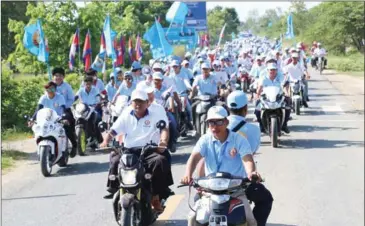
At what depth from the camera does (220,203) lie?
5.05 meters

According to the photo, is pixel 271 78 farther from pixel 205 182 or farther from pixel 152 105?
pixel 205 182

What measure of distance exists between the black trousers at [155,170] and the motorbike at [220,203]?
5.17 ft

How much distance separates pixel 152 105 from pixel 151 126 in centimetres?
38

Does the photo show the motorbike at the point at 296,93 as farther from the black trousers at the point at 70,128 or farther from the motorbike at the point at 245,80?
the black trousers at the point at 70,128

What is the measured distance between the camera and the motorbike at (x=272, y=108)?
12875 mm

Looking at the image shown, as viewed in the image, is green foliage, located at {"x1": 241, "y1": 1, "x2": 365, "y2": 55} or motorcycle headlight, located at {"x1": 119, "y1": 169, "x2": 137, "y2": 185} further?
green foliage, located at {"x1": 241, "y1": 1, "x2": 365, "y2": 55}

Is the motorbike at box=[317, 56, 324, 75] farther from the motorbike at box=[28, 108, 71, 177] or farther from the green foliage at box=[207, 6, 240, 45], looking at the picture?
the green foliage at box=[207, 6, 240, 45]

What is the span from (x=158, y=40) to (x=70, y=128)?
32.4ft

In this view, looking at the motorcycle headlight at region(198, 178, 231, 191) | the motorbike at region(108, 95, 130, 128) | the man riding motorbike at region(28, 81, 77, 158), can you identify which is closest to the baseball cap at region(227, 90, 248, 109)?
the motorcycle headlight at region(198, 178, 231, 191)

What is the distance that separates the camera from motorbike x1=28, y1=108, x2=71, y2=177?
34.5 ft

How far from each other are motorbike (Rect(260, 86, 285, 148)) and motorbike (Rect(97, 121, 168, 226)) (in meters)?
6.42

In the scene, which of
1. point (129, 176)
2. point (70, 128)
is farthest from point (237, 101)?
point (70, 128)

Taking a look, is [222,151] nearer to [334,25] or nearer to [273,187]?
[273,187]

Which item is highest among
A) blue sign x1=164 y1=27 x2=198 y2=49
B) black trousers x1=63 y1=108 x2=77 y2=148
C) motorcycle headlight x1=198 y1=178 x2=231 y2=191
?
blue sign x1=164 y1=27 x2=198 y2=49
